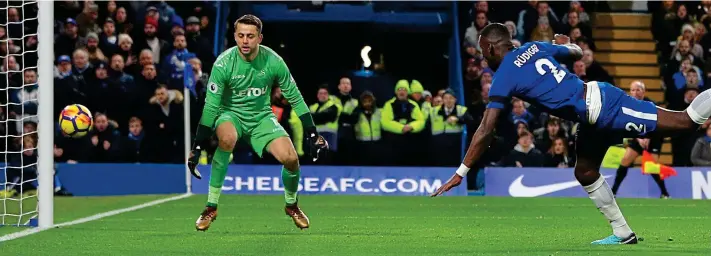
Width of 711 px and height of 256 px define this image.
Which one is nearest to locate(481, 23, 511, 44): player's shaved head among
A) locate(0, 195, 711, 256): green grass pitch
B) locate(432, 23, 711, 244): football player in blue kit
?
locate(432, 23, 711, 244): football player in blue kit

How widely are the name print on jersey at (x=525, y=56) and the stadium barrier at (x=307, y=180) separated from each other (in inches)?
373

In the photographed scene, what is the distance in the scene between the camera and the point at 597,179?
30.5 ft

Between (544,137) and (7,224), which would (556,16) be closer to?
(544,137)

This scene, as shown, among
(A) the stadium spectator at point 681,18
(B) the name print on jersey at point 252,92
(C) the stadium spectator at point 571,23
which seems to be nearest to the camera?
(B) the name print on jersey at point 252,92

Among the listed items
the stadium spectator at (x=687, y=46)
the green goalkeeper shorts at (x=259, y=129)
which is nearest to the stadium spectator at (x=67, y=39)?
the green goalkeeper shorts at (x=259, y=129)

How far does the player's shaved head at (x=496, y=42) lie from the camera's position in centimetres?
905

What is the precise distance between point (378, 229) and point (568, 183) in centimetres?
755

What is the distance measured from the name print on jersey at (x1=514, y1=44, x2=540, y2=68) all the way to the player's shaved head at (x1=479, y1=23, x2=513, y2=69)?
0.51ft

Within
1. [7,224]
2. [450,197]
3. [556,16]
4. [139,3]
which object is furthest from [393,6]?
[7,224]

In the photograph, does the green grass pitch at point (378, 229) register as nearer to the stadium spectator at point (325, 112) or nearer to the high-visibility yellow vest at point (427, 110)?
the stadium spectator at point (325, 112)

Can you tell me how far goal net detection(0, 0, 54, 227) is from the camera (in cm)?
1169

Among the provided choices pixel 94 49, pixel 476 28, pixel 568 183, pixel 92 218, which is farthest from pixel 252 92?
pixel 476 28

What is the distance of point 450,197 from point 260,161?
11.7ft

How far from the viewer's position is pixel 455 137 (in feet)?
61.8
